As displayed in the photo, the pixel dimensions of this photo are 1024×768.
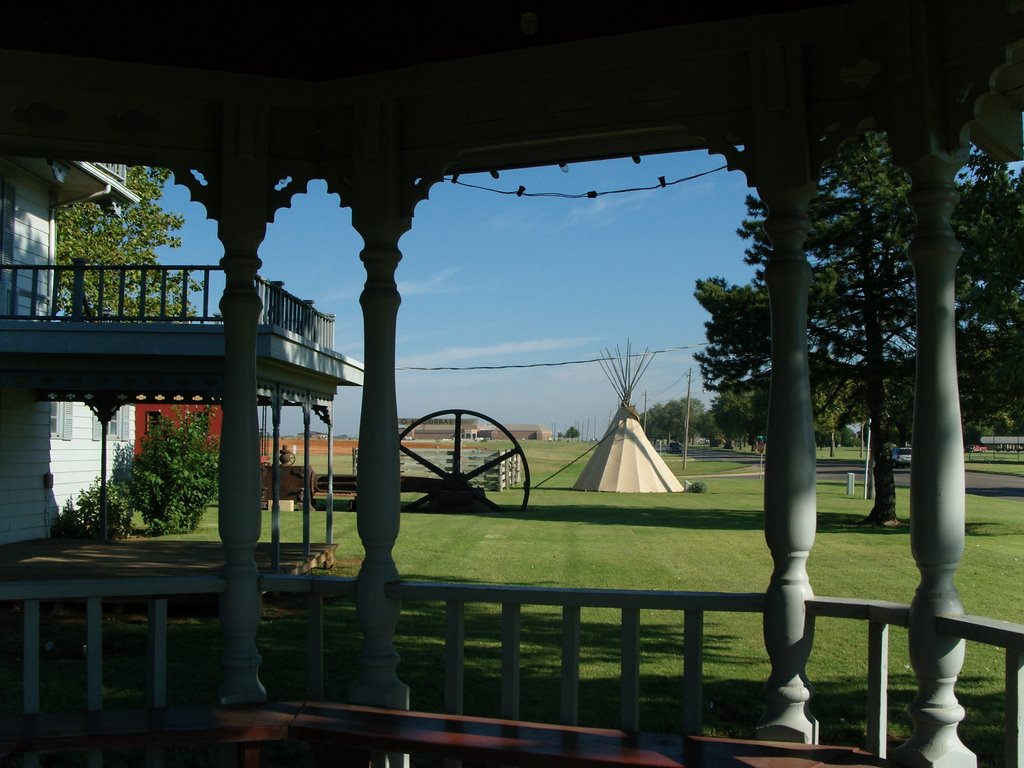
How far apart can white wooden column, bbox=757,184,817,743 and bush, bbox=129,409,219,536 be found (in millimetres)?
15047

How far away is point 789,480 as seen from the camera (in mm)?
3266

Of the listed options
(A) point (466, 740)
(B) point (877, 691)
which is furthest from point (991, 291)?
(A) point (466, 740)

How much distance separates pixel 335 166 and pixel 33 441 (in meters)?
11.2

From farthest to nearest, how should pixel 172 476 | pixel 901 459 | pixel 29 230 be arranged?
pixel 901 459 → pixel 172 476 → pixel 29 230

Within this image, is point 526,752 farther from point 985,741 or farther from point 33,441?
point 33,441

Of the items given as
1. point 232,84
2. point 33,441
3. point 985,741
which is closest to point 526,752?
point 232,84

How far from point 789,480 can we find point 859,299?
1801 centimetres

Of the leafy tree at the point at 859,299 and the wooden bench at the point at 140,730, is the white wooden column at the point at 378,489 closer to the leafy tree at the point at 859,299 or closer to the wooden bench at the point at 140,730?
the wooden bench at the point at 140,730

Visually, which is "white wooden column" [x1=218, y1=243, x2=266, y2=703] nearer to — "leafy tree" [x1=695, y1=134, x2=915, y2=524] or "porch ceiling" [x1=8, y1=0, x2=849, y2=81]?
"porch ceiling" [x1=8, y1=0, x2=849, y2=81]

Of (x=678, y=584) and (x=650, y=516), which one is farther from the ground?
(x=678, y=584)

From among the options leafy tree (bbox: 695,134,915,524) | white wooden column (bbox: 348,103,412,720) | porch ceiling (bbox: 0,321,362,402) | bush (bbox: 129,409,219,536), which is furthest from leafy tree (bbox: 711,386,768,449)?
white wooden column (bbox: 348,103,412,720)

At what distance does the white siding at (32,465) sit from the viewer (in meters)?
12.6

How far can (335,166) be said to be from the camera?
4070mm

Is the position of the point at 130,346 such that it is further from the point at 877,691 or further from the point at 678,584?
the point at 877,691
